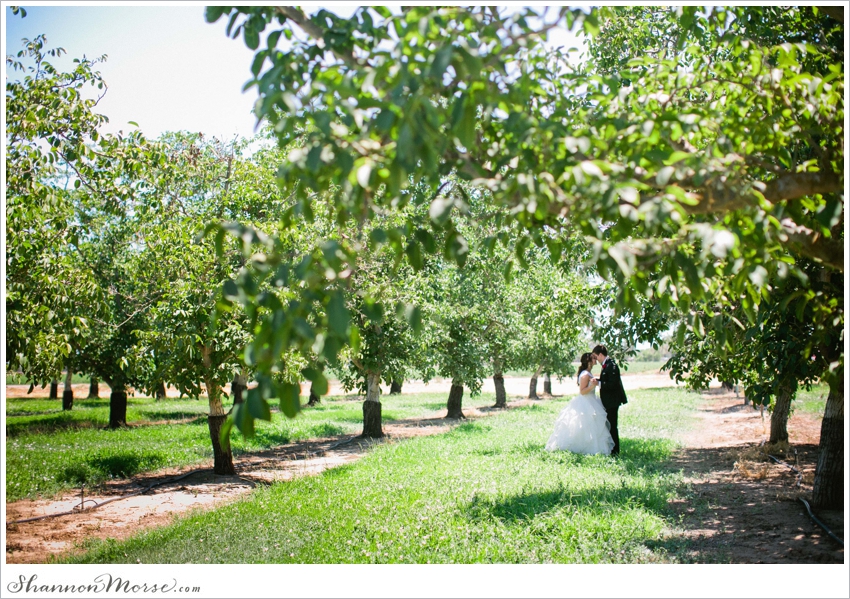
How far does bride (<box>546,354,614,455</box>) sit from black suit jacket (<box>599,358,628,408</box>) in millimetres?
138

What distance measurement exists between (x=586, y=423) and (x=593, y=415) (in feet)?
0.52

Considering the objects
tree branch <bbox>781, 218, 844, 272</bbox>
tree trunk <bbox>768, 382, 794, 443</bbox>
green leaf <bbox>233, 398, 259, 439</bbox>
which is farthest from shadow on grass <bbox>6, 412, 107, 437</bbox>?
tree branch <bbox>781, 218, 844, 272</bbox>

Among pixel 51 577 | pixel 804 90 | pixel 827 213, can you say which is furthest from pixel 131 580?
pixel 804 90

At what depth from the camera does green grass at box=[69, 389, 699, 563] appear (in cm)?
455

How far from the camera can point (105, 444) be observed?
1261cm

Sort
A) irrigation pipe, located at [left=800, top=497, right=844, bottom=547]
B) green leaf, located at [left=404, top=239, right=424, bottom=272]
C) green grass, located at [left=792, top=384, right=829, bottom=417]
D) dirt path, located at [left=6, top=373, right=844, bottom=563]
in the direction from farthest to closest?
green grass, located at [left=792, top=384, right=829, bottom=417], dirt path, located at [left=6, top=373, right=844, bottom=563], irrigation pipe, located at [left=800, top=497, right=844, bottom=547], green leaf, located at [left=404, top=239, right=424, bottom=272]

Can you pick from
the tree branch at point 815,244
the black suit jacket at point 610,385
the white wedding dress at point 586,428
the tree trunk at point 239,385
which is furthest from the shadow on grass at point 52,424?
the tree branch at point 815,244

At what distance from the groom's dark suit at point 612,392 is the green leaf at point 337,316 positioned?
800 cm

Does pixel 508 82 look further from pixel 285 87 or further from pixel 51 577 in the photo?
pixel 51 577

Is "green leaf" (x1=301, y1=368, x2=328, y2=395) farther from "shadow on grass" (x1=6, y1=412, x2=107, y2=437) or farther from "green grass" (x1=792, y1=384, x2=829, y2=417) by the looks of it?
"green grass" (x1=792, y1=384, x2=829, y2=417)

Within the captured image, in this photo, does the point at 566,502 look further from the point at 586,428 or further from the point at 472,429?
the point at 472,429

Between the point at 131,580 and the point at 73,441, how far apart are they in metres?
10.6

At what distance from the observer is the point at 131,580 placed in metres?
4.08

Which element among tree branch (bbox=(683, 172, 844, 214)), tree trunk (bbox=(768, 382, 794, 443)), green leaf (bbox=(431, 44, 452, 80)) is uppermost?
green leaf (bbox=(431, 44, 452, 80))
